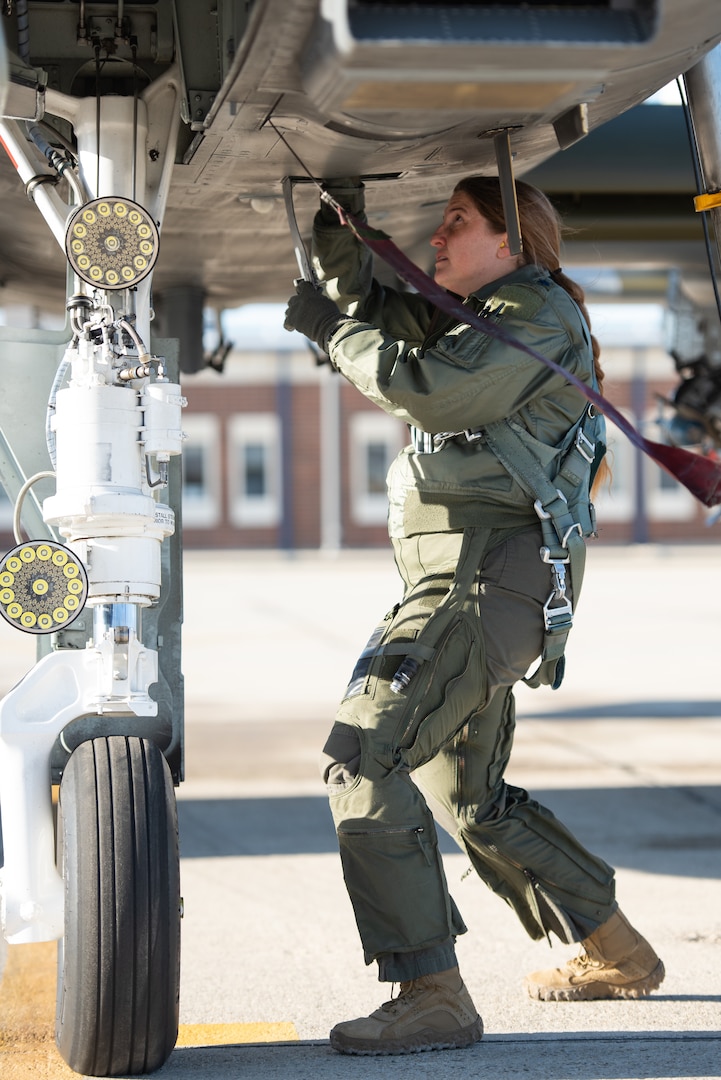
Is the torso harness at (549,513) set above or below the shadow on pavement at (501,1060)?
above

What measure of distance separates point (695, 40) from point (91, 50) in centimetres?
140

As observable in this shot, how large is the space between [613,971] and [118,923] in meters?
1.57

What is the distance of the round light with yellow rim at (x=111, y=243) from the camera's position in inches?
117

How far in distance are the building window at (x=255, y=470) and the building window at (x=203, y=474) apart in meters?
0.38

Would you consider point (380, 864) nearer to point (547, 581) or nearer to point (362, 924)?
point (362, 924)

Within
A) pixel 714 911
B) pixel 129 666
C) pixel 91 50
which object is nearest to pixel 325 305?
pixel 91 50

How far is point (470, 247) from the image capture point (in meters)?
3.58

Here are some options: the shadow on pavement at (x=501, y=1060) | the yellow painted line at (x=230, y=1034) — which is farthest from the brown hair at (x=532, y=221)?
the yellow painted line at (x=230, y=1034)

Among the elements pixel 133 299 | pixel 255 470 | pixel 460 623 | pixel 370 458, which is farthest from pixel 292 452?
pixel 133 299

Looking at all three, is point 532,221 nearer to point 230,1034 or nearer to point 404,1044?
point 404,1044

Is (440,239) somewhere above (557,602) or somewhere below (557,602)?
above

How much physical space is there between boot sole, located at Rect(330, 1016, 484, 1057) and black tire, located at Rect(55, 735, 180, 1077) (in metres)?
0.48

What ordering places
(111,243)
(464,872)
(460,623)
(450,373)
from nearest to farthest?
(111,243) < (450,373) < (460,623) < (464,872)

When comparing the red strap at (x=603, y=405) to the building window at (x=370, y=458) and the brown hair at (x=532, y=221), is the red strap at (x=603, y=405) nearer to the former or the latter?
the brown hair at (x=532, y=221)
